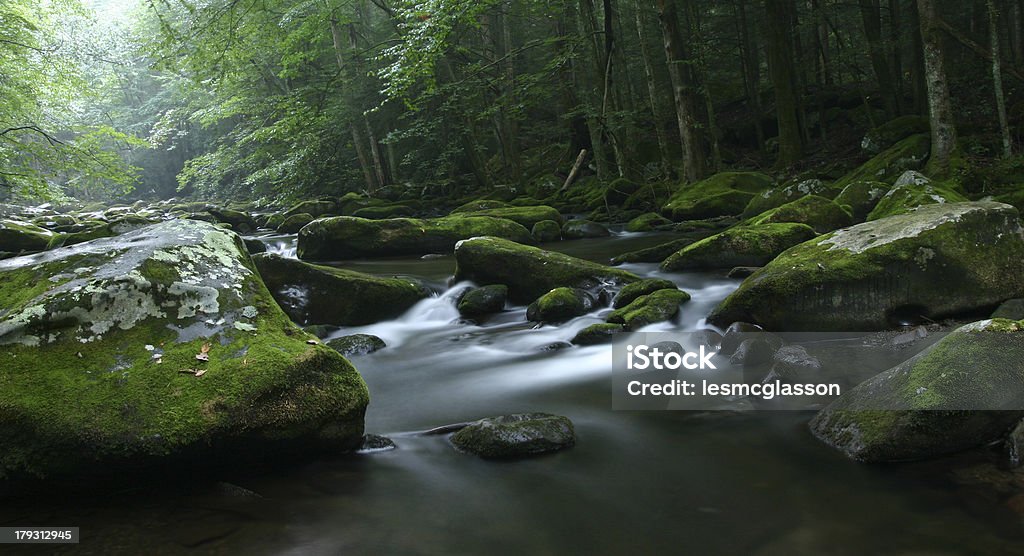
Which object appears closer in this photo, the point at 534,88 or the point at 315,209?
the point at 534,88

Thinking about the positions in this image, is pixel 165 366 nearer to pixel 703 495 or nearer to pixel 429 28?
pixel 703 495

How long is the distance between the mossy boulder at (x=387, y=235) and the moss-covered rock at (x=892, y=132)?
347 inches

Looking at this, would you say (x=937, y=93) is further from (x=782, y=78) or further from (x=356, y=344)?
(x=356, y=344)

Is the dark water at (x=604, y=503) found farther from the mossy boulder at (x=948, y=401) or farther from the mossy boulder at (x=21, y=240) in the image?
the mossy boulder at (x=21, y=240)

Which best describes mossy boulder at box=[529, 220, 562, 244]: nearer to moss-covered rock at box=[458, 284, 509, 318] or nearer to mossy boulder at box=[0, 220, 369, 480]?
moss-covered rock at box=[458, 284, 509, 318]

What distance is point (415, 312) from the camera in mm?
7676

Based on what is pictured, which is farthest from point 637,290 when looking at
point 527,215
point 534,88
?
point 534,88

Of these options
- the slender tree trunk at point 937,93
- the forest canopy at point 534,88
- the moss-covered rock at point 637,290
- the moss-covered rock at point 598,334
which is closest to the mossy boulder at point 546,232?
the forest canopy at point 534,88

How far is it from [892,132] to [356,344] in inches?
543

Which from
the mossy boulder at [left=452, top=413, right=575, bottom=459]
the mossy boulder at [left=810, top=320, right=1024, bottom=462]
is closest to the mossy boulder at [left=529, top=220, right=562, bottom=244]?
the mossy boulder at [left=452, top=413, right=575, bottom=459]

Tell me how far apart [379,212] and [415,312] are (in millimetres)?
12087

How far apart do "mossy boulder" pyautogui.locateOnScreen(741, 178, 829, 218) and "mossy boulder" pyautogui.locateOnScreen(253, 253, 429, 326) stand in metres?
8.04

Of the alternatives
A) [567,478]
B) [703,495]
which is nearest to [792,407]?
[703,495]

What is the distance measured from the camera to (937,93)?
9.85 m
